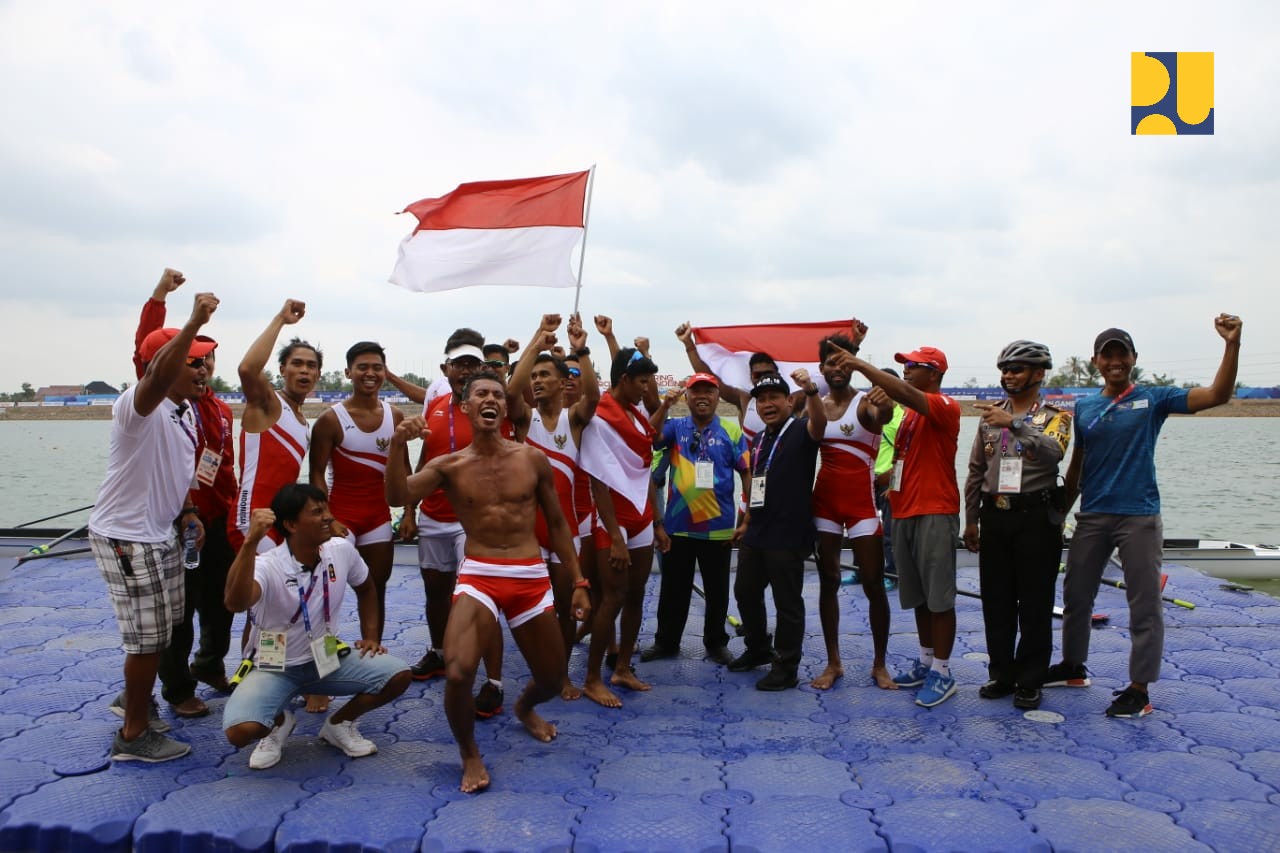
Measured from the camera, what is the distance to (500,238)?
6.62 m

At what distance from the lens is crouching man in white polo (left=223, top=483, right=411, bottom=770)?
3795 millimetres

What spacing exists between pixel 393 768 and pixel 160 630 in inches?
47.9

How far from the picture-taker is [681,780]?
3.63 m

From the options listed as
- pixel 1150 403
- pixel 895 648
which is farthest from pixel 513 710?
pixel 1150 403

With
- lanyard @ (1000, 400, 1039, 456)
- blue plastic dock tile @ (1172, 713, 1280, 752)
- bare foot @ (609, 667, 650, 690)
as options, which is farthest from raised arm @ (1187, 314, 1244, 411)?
bare foot @ (609, 667, 650, 690)

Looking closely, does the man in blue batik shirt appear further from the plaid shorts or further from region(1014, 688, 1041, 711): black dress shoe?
the plaid shorts

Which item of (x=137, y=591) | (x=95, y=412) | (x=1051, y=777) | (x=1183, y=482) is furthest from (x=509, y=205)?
(x=95, y=412)

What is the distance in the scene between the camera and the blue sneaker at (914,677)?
491 cm

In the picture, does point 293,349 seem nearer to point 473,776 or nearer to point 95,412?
point 473,776

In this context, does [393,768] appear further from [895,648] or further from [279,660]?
[895,648]

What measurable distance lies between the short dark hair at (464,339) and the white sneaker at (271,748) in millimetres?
2371

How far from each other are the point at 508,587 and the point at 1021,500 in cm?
270

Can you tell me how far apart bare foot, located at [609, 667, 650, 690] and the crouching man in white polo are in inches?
55.5

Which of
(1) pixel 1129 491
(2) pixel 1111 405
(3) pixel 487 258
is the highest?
(3) pixel 487 258
